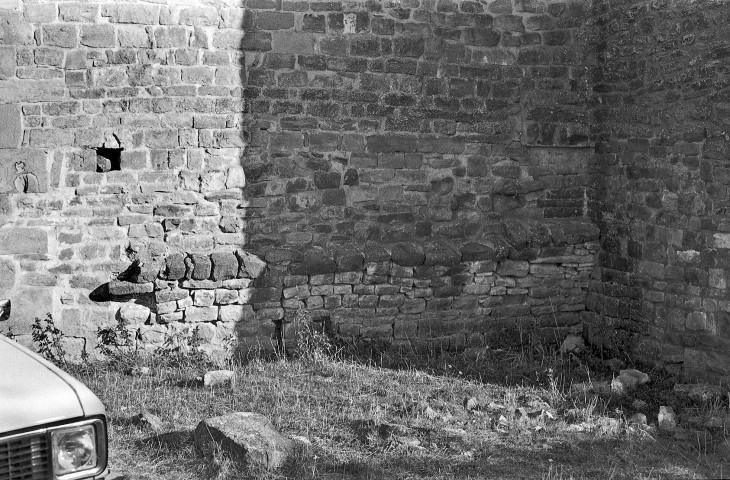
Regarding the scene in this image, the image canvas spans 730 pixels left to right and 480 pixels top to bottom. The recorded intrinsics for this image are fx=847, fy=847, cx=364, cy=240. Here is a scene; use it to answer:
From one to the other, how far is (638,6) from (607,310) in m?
2.99

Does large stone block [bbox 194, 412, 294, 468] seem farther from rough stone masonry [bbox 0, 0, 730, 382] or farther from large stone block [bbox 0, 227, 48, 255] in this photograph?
large stone block [bbox 0, 227, 48, 255]

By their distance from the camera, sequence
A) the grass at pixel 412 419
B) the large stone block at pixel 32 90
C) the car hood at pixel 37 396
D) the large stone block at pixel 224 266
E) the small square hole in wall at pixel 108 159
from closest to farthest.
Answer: the car hood at pixel 37 396, the grass at pixel 412 419, the large stone block at pixel 32 90, the small square hole in wall at pixel 108 159, the large stone block at pixel 224 266

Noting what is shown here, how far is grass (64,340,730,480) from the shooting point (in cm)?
528

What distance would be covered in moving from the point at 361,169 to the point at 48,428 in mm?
5195

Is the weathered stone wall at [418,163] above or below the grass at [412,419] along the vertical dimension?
above

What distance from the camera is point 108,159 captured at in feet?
24.8

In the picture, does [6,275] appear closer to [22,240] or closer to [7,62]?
[22,240]

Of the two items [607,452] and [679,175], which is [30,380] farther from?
[679,175]

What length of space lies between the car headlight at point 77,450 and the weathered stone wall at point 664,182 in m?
5.48

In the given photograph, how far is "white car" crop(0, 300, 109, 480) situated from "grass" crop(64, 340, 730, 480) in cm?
170

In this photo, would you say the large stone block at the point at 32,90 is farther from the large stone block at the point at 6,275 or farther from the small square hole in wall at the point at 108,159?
the large stone block at the point at 6,275

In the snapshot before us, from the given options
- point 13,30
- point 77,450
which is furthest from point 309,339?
point 77,450

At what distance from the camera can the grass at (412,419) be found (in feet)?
17.3

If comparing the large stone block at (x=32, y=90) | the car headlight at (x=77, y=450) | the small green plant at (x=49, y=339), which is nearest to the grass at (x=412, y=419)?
the small green plant at (x=49, y=339)
